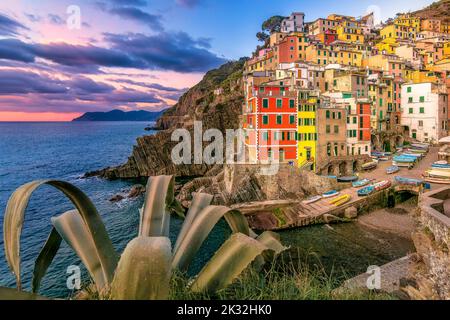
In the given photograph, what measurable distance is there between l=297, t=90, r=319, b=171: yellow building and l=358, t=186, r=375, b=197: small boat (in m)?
7.42

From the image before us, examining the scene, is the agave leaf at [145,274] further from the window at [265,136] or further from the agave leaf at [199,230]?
the window at [265,136]

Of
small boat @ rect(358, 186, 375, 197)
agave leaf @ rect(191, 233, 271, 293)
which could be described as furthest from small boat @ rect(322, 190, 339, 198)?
agave leaf @ rect(191, 233, 271, 293)

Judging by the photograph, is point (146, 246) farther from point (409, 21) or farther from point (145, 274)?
point (409, 21)

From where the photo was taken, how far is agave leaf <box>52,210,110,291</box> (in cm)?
316

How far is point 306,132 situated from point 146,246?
109ft

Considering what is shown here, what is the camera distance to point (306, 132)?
33.6m

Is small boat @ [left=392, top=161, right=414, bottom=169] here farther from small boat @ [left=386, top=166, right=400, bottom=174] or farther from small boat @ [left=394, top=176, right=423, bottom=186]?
small boat @ [left=394, top=176, right=423, bottom=186]

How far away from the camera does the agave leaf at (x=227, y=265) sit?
2.70m

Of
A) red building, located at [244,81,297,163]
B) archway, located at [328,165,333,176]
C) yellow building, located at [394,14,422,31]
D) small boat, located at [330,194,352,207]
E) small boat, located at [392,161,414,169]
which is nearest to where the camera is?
small boat, located at [330,194,352,207]

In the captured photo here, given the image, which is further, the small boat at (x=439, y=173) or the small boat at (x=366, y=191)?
the small boat at (x=366, y=191)

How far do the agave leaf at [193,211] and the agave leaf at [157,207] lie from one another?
12.0 inches

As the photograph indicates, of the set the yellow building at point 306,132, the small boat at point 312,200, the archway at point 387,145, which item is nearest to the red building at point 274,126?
the yellow building at point 306,132

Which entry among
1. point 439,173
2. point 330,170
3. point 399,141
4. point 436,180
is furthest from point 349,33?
point 436,180
